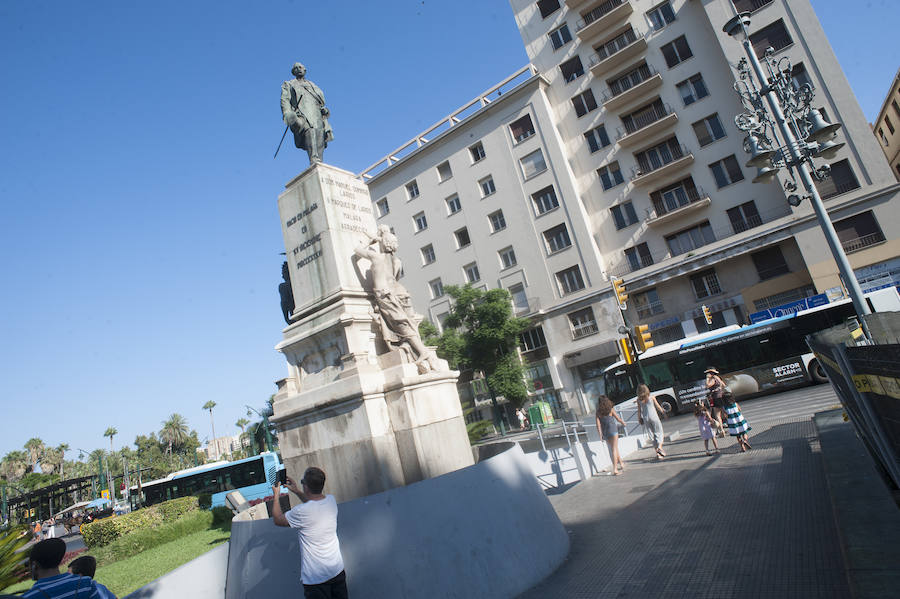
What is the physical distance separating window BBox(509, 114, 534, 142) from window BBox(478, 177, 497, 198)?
339cm

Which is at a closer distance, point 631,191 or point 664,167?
point 664,167

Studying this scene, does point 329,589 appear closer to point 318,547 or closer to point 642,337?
point 318,547

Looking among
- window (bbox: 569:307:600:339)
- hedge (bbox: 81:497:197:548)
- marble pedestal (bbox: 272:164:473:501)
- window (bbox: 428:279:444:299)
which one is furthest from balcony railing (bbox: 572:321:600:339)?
marble pedestal (bbox: 272:164:473:501)

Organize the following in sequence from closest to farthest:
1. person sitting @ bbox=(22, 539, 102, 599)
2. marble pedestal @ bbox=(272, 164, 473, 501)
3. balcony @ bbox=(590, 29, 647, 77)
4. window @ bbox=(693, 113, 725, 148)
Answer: person sitting @ bbox=(22, 539, 102, 599)
marble pedestal @ bbox=(272, 164, 473, 501)
window @ bbox=(693, 113, 725, 148)
balcony @ bbox=(590, 29, 647, 77)

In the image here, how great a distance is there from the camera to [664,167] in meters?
28.4

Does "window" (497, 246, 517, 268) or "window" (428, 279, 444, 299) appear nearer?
"window" (497, 246, 517, 268)

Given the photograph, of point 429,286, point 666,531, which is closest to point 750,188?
point 429,286

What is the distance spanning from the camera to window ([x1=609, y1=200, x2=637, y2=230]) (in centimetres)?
3030

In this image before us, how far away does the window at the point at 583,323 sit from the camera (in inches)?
1187

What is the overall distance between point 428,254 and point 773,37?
24.8 meters

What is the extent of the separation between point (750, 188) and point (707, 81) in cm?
692

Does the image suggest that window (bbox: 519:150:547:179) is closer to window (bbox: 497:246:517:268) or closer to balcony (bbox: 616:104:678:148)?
balcony (bbox: 616:104:678:148)

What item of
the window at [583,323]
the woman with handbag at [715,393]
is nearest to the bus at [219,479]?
the window at [583,323]

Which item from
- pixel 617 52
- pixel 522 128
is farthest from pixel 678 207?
pixel 522 128
